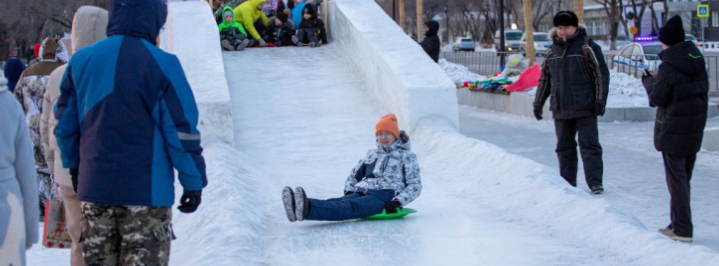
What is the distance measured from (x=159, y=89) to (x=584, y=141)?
538 cm

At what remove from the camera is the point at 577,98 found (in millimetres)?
8289

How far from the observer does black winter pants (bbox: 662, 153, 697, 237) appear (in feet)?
21.3

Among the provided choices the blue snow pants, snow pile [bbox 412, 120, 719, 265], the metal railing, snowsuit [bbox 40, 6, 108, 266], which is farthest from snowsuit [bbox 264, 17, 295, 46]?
snowsuit [bbox 40, 6, 108, 266]

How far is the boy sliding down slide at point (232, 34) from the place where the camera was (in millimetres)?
14602

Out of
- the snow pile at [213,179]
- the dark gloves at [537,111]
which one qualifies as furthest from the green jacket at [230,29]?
the dark gloves at [537,111]

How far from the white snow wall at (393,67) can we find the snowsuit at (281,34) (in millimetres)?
1176

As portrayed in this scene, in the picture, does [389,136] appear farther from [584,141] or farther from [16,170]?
[16,170]

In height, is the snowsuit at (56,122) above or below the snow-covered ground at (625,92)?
above

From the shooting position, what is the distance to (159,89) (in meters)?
3.85

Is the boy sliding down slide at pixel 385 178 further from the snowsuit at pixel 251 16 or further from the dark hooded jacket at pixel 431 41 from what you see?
the dark hooded jacket at pixel 431 41

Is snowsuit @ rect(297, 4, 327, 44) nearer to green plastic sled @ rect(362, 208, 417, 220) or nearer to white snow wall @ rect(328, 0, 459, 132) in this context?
white snow wall @ rect(328, 0, 459, 132)

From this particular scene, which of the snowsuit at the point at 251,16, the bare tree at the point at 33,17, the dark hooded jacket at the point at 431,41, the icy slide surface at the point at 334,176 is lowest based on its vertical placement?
the icy slide surface at the point at 334,176

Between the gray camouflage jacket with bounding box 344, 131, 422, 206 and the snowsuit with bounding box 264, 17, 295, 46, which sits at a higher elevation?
the snowsuit with bounding box 264, 17, 295, 46

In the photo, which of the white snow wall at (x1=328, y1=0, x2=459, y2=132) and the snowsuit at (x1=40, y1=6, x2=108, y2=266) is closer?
the snowsuit at (x1=40, y1=6, x2=108, y2=266)
